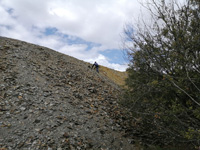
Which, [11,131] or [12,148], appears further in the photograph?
[11,131]

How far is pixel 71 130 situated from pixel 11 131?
10.4 feet

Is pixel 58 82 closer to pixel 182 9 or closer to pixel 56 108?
pixel 56 108

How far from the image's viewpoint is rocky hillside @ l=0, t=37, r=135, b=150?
27.0 ft

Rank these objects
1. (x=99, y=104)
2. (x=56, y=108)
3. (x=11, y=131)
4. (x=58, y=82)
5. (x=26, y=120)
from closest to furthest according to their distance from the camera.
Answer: (x=11, y=131) < (x=26, y=120) < (x=56, y=108) < (x=99, y=104) < (x=58, y=82)

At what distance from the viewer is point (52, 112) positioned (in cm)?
1046

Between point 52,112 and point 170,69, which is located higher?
point 170,69

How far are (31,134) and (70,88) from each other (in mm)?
6862

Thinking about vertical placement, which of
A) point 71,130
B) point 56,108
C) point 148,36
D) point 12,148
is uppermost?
point 148,36

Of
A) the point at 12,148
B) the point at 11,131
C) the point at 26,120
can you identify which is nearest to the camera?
the point at 12,148

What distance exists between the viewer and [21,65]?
15773 millimetres

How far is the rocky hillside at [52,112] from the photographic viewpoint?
823cm

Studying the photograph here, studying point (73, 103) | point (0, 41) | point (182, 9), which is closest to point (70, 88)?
point (73, 103)

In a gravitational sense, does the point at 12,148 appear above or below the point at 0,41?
below

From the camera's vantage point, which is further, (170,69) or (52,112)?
(52,112)
